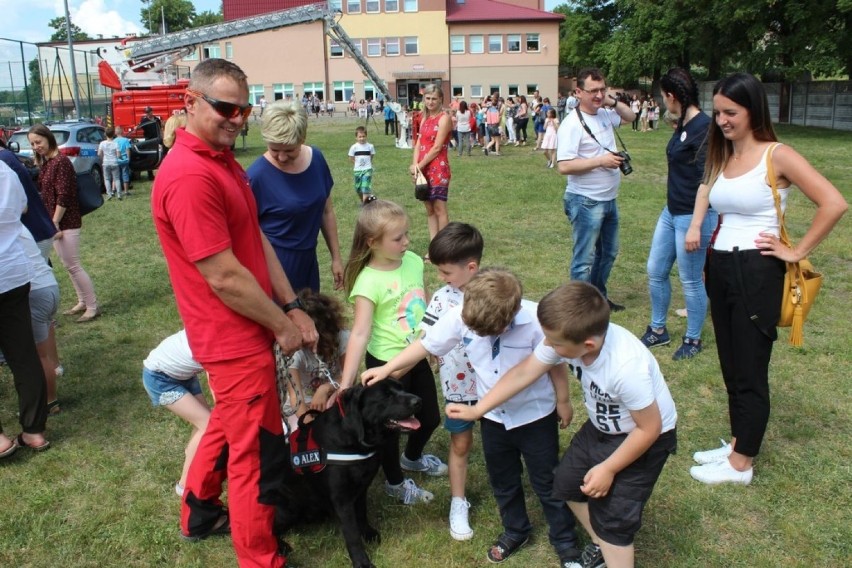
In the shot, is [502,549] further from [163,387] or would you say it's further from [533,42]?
[533,42]

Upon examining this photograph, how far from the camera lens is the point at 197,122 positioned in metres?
2.37

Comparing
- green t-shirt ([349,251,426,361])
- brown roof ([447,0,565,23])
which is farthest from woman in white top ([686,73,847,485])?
brown roof ([447,0,565,23])

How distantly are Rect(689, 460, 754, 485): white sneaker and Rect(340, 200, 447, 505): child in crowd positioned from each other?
1405 millimetres

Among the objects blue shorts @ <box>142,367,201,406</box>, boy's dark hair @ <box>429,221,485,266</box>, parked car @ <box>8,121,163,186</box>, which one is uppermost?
parked car @ <box>8,121,163,186</box>

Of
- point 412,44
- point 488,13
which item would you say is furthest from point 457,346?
point 488,13

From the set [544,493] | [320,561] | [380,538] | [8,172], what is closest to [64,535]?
[320,561]

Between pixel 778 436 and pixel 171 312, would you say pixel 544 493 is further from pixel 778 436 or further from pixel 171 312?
pixel 171 312

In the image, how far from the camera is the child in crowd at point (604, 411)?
2320 millimetres

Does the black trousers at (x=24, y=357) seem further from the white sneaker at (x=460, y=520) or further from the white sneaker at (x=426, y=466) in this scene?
the white sneaker at (x=460, y=520)

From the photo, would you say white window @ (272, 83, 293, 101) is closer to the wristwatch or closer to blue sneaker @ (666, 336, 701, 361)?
blue sneaker @ (666, 336, 701, 361)

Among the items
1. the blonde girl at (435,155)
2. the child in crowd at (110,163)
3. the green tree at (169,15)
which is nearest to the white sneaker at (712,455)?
the blonde girl at (435,155)

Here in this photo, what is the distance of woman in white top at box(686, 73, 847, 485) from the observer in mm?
3072

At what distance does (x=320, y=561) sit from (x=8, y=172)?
111 inches

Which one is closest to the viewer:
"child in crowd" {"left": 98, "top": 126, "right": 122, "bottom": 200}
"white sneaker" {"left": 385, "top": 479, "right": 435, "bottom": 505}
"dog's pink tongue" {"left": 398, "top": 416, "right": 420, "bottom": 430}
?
"dog's pink tongue" {"left": 398, "top": 416, "right": 420, "bottom": 430}
